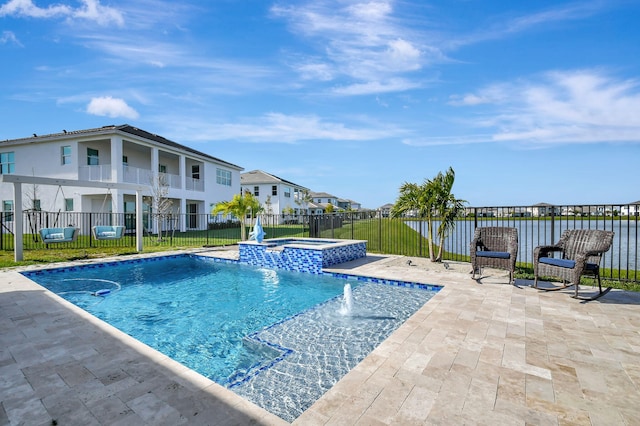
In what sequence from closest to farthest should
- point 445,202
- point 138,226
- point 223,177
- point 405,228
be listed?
point 445,202 → point 138,226 → point 405,228 → point 223,177

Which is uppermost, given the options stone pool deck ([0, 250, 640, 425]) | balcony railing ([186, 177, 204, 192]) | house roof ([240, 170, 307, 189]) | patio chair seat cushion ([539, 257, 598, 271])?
house roof ([240, 170, 307, 189])

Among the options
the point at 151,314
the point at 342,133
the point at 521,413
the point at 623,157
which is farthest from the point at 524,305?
the point at 623,157

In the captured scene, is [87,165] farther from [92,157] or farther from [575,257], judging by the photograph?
[575,257]

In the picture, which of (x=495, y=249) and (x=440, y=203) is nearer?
(x=495, y=249)

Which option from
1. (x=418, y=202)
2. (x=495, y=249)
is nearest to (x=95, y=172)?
(x=418, y=202)

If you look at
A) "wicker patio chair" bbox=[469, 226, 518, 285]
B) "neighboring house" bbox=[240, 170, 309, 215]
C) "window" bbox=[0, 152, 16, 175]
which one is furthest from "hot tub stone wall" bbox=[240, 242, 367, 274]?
"neighboring house" bbox=[240, 170, 309, 215]

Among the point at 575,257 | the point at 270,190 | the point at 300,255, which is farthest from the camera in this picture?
the point at 270,190

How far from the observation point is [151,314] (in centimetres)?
554

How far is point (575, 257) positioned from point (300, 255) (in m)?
6.05

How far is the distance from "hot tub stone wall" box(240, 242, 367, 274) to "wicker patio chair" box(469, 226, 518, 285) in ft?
11.8

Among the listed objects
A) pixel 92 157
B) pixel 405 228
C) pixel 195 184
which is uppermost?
pixel 92 157

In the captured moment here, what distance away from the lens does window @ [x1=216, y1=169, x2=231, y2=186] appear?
26406 millimetres

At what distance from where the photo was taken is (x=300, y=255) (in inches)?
343

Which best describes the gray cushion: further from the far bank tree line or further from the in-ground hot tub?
the in-ground hot tub
